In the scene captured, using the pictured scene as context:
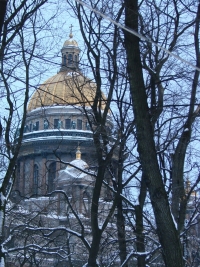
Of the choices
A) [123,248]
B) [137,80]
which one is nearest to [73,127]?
[123,248]

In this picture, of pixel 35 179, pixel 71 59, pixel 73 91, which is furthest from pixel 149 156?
pixel 35 179

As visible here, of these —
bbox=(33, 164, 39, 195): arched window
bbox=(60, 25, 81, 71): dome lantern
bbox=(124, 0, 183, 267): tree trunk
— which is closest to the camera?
bbox=(124, 0, 183, 267): tree trunk

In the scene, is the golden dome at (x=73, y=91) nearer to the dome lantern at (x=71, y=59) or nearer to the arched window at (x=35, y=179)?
the dome lantern at (x=71, y=59)

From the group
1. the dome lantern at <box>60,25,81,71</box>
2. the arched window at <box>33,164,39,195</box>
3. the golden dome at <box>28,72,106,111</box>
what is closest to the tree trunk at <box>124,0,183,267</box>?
Answer: the golden dome at <box>28,72,106,111</box>

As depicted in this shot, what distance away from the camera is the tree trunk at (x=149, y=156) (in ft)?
19.7

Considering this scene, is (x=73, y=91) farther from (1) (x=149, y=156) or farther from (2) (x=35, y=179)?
(2) (x=35, y=179)

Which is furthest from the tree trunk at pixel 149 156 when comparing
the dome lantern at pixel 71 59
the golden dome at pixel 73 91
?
the dome lantern at pixel 71 59

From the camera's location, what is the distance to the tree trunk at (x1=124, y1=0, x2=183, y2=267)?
237 inches

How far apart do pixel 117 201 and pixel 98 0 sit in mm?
3165

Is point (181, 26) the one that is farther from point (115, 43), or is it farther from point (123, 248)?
point (123, 248)

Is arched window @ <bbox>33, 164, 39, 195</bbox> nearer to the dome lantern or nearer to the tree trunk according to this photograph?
the dome lantern

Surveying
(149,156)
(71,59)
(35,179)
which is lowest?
(149,156)

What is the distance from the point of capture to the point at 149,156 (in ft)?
20.5

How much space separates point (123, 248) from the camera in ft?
33.7
